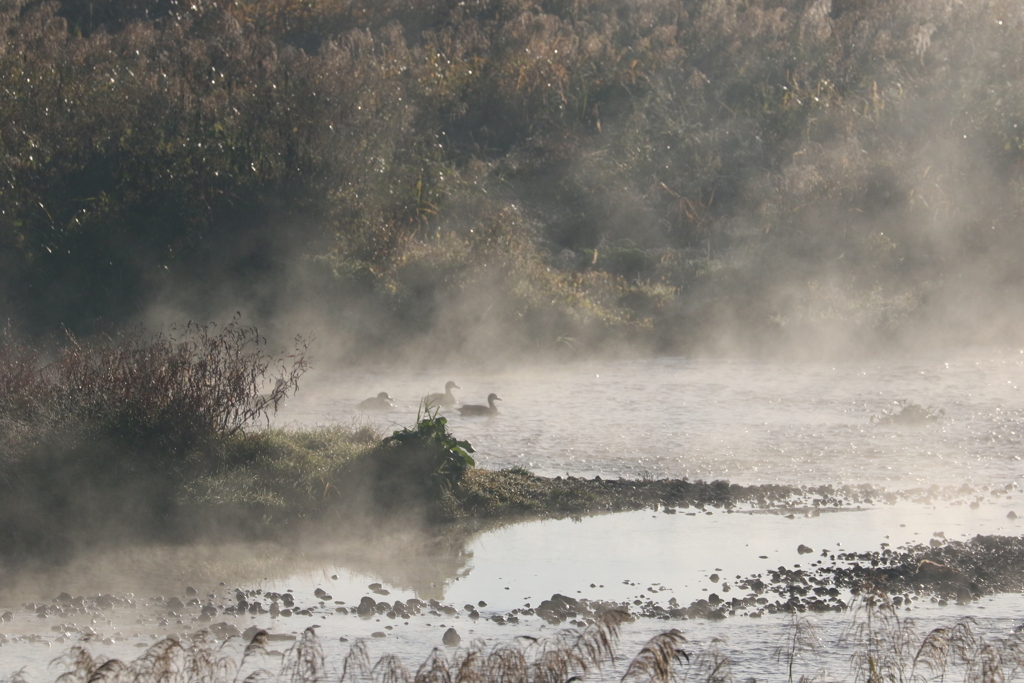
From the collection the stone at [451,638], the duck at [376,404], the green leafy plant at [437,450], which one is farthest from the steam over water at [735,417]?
the stone at [451,638]

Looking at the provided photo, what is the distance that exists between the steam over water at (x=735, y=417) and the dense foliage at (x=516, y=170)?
180 centimetres

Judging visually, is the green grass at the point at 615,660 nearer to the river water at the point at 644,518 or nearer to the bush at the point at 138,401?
the river water at the point at 644,518

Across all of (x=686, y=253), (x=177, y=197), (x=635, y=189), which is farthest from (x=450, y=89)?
(x=177, y=197)

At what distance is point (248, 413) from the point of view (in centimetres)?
1060

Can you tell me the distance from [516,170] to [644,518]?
13.5 meters

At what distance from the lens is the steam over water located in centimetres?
1156

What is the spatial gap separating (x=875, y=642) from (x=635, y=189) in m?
16.3

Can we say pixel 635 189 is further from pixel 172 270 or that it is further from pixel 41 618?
pixel 41 618

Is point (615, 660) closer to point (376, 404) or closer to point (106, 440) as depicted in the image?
point (106, 440)

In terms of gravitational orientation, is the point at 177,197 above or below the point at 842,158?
below

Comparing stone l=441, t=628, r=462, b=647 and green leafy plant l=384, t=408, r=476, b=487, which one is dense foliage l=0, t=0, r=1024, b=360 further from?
stone l=441, t=628, r=462, b=647

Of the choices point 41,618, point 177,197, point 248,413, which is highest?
point 177,197

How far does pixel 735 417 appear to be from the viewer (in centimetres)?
1376

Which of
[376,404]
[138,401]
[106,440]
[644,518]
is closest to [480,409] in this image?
[376,404]
